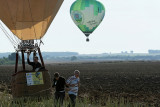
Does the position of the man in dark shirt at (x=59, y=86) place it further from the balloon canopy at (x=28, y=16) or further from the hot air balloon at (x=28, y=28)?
the balloon canopy at (x=28, y=16)

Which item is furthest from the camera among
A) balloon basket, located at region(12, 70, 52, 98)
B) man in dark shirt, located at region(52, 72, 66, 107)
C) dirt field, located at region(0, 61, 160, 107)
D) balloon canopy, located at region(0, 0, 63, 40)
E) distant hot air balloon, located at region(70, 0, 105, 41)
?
distant hot air balloon, located at region(70, 0, 105, 41)

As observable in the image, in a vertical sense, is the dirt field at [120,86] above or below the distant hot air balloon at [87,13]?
below

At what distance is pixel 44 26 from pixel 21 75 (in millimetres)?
2453

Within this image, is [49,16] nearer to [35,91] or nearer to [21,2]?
[21,2]

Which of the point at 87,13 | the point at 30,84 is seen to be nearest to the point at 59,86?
the point at 30,84

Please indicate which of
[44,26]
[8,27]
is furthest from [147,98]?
[8,27]

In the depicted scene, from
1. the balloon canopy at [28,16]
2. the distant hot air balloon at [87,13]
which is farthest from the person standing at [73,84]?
the distant hot air balloon at [87,13]

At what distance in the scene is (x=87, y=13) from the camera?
23953mm

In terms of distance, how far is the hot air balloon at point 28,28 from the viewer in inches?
459

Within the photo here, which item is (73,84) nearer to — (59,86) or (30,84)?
(59,86)

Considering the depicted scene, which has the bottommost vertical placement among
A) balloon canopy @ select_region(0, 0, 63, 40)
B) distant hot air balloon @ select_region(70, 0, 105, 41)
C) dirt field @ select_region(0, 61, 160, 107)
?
dirt field @ select_region(0, 61, 160, 107)

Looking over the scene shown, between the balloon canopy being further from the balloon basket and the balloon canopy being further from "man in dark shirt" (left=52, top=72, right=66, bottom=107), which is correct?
"man in dark shirt" (left=52, top=72, right=66, bottom=107)

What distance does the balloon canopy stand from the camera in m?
12.3

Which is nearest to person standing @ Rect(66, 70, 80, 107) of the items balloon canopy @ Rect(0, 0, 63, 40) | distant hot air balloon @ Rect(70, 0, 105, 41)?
balloon canopy @ Rect(0, 0, 63, 40)
